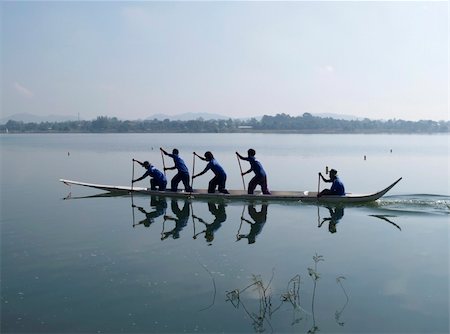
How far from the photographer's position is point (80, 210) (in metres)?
17.7

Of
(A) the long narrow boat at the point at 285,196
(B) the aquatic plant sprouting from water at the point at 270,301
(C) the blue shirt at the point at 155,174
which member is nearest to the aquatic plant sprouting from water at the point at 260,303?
(B) the aquatic plant sprouting from water at the point at 270,301

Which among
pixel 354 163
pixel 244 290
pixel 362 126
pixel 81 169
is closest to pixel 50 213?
pixel 244 290

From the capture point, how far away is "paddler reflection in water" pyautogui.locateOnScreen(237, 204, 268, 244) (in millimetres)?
13602

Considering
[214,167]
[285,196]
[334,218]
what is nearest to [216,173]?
[214,167]

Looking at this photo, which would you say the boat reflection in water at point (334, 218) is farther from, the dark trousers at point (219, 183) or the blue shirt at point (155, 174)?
the blue shirt at point (155, 174)

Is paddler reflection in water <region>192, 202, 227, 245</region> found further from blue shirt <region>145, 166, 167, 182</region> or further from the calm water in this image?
blue shirt <region>145, 166, 167, 182</region>

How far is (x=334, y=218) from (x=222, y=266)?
6603 mm

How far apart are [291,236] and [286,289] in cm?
440

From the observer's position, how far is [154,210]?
17.7 metres

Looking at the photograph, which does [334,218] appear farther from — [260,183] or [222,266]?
[222,266]

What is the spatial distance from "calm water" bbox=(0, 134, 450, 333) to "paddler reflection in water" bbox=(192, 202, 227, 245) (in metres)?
0.04

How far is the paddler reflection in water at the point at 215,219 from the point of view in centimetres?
1380

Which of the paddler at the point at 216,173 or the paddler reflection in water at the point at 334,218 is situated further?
the paddler at the point at 216,173

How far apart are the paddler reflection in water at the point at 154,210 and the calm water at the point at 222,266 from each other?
0.24 ft
